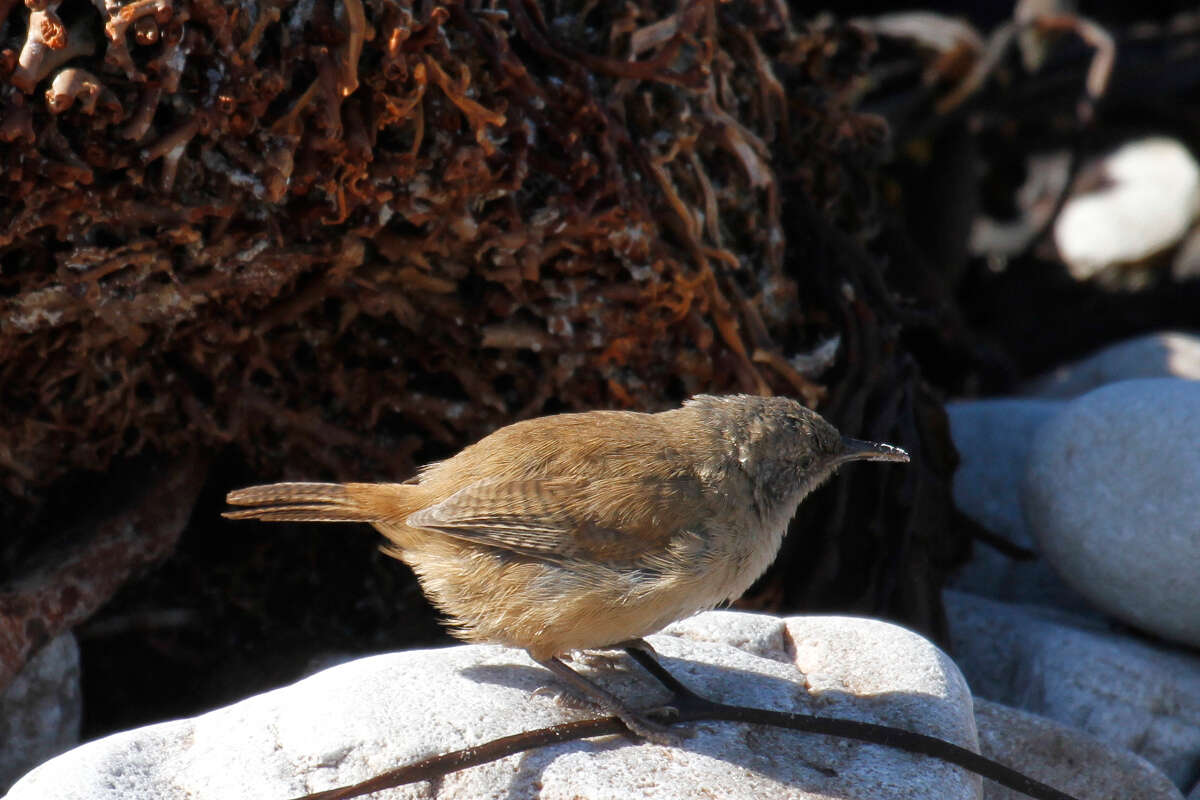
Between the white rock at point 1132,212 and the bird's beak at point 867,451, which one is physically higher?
the bird's beak at point 867,451

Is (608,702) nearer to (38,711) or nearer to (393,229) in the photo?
(393,229)

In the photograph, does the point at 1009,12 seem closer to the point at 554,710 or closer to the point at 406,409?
the point at 406,409

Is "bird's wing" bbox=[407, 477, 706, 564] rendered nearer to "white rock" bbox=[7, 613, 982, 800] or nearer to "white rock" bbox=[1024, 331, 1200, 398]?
"white rock" bbox=[7, 613, 982, 800]

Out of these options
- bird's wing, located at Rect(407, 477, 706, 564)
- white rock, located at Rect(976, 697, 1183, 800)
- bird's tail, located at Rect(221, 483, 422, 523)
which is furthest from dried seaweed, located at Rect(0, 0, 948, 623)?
white rock, located at Rect(976, 697, 1183, 800)

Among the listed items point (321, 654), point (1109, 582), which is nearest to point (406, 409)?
point (321, 654)

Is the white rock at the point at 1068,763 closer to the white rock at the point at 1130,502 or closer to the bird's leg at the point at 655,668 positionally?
the white rock at the point at 1130,502

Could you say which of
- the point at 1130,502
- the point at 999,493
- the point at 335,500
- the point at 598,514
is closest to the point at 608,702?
the point at 598,514

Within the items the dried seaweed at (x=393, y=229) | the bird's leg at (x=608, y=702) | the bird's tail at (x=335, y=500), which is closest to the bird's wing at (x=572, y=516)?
the bird's tail at (x=335, y=500)
